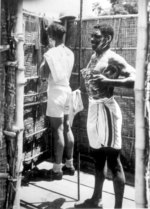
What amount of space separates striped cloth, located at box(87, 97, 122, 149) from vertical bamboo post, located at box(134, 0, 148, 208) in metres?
1.11

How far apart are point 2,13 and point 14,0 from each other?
0.52 feet

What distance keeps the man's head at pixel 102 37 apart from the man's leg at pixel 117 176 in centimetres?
104

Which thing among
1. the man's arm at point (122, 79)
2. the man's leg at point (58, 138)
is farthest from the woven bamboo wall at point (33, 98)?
the man's arm at point (122, 79)

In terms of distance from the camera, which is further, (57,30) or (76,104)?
(57,30)

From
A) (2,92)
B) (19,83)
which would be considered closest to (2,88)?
(2,92)

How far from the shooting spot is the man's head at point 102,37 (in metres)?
3.13

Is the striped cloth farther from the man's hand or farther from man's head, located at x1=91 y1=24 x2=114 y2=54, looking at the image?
man's head, located at x1=91 y1=24 x2=114 y2=54

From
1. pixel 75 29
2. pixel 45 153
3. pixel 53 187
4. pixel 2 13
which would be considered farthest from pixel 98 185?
pixel 75 29

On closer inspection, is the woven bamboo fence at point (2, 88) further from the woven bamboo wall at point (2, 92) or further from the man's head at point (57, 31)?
the man's head at point (57, 31)

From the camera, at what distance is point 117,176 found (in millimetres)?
3160

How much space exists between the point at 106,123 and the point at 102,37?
0.86 m

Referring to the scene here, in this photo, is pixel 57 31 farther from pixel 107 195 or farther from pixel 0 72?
pixel 107 195

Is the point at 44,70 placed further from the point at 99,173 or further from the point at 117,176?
the point at 117,176

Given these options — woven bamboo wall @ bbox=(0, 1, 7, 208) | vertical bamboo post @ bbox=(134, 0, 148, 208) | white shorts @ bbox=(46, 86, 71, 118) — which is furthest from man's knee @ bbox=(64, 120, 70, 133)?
vertical bamboo post @ bbox=(134, 0, 148, 208)
